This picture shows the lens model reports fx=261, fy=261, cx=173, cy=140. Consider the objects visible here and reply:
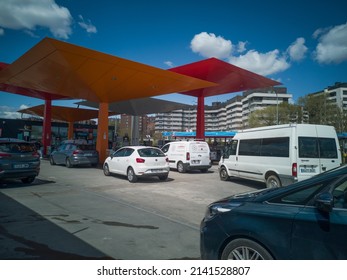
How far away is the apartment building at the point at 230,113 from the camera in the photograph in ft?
349

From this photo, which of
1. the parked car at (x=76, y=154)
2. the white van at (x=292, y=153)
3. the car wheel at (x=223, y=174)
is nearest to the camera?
the white van at (x=292, y=153)

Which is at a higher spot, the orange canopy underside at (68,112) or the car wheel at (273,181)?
the orange canopy underside at (68,112)

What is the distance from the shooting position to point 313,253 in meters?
2.43

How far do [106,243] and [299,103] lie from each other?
50.9 m

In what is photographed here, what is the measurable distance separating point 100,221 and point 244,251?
382 centimetres

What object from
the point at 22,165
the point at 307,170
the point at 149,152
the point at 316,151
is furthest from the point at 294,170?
the point at 22,165

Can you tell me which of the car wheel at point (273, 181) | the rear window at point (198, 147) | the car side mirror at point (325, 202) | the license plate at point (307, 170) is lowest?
the car wheel at point (273, 181)

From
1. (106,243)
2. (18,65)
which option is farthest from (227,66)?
(106,243)

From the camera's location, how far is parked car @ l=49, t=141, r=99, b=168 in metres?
17.2

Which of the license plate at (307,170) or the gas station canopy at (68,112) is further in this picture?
the gas station canopy at (68,112)

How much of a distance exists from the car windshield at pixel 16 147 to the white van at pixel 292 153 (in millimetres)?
9034

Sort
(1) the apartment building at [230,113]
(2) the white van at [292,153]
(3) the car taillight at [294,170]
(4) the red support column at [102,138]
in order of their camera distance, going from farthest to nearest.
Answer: (1) the apartment building at [230,113] → (4) the red support column at [102,138] → (2) the white van at [292,153] → (3) the car taillight at [294,170]

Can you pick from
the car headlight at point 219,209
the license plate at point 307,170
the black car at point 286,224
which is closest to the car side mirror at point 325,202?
the black car at point 286,224

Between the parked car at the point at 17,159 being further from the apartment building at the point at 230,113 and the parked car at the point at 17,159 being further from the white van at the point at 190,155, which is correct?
the apartment building at the point at 230,113
